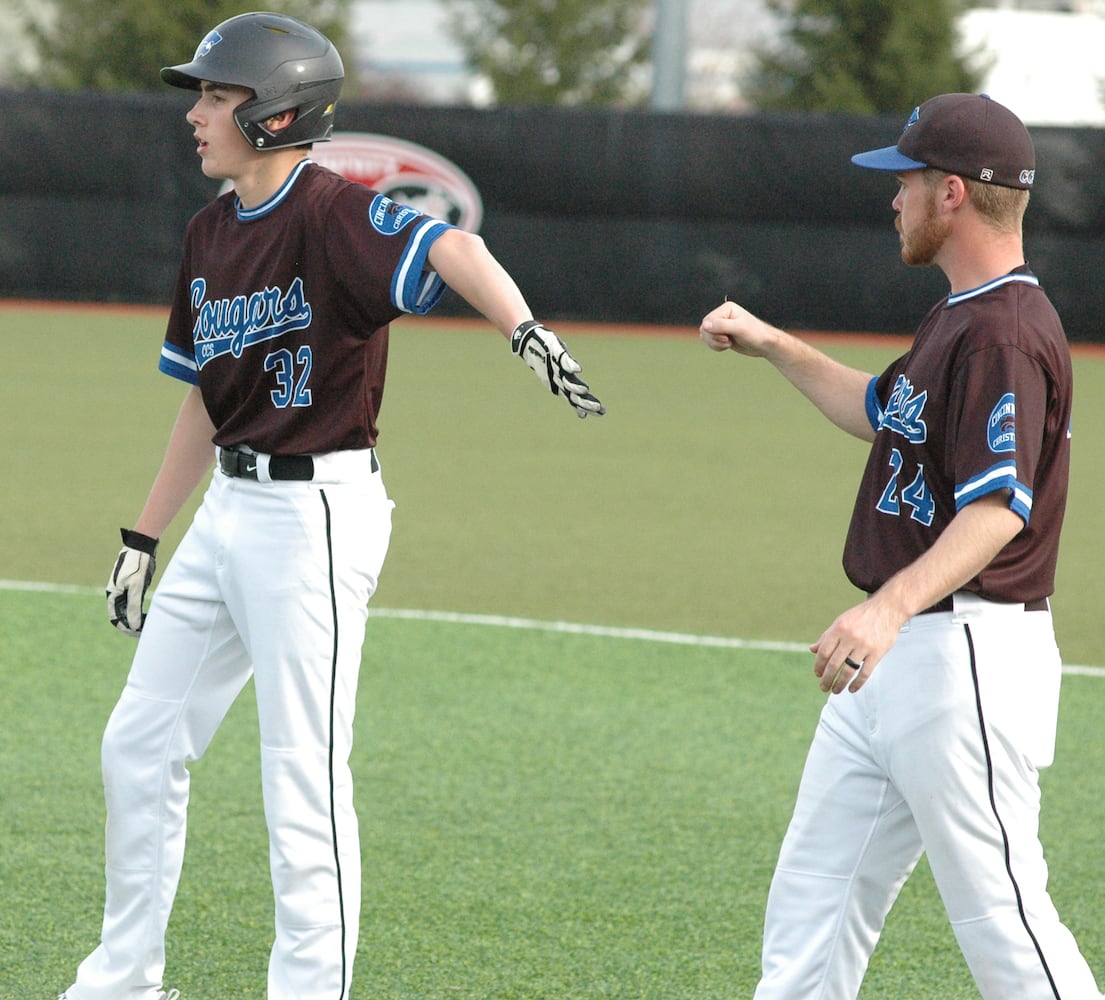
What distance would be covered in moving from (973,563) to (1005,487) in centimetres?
15

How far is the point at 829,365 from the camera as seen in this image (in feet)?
12.5

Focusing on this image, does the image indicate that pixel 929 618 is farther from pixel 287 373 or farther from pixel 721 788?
pixel 721 788

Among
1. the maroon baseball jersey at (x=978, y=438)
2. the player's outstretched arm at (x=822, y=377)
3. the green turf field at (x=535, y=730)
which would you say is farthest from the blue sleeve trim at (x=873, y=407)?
the green turf field at (x=535, y=730)

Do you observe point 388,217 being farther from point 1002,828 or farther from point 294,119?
point 1002,828

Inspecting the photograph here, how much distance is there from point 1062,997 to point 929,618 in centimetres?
73

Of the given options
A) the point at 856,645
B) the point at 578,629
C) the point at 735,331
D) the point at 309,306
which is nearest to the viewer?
the point at 856,645

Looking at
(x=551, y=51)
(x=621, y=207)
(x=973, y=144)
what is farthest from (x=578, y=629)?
(x=551, y=51)

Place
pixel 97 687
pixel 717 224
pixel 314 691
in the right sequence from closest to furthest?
pixel 314 691
pixel 97 687
pixel 717 224

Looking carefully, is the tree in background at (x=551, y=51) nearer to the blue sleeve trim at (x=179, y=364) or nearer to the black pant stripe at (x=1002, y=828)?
the blue sleeve trim at (x=179, y=364)

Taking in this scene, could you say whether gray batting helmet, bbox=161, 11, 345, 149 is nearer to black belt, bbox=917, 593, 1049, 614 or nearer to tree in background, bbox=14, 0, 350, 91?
black belt, bbox=917, 593, 1049, 614

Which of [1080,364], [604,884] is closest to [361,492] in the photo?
[604,884]

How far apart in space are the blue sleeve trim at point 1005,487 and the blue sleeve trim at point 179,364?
→ 76.4 inches

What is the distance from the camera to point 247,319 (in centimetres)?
373

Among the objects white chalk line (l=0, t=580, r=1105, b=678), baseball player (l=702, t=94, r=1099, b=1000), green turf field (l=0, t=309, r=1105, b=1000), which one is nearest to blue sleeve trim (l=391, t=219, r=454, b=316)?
baseball player (l=702, t=94, r=1099, b=1000)
